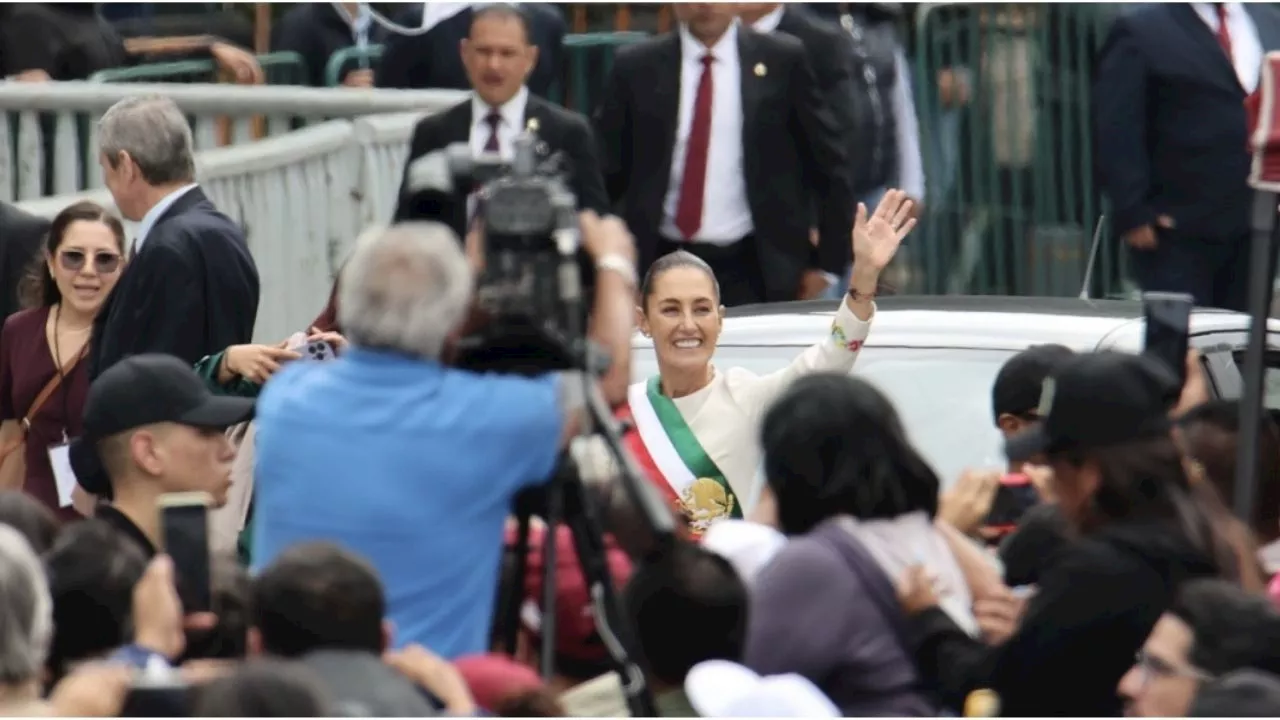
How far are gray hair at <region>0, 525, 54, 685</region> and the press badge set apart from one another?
3244mm

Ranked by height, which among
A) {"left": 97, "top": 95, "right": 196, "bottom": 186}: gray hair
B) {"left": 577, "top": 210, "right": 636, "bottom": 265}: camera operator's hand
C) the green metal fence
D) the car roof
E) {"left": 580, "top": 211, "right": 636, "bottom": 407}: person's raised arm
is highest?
the green metal fence

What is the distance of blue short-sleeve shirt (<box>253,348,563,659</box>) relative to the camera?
20.8 feet

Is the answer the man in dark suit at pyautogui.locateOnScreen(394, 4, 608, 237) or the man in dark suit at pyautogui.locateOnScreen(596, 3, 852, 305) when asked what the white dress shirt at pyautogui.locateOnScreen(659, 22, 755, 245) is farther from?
the man in dark suit at pyautogui.locateOnScreen(394, 4, 608, 237)

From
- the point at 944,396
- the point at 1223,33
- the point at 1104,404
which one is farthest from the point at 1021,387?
the point at 1223,33

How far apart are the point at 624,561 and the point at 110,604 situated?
111cm

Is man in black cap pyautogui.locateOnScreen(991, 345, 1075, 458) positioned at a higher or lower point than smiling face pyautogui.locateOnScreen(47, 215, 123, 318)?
lower

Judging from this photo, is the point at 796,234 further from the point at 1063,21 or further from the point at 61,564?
the point at 61,564

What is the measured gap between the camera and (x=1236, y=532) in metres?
6.54

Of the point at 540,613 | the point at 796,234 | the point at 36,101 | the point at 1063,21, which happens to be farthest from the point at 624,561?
the point at 1063,21

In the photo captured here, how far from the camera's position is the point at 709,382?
8695 millimetres

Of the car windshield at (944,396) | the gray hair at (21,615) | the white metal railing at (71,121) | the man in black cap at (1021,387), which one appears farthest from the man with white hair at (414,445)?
the white metal railing at (71,121)

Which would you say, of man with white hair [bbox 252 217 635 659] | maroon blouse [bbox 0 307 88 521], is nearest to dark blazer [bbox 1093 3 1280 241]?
maroon blouse [bbox 0 307 88 521]

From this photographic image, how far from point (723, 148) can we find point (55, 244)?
2593 millimetres

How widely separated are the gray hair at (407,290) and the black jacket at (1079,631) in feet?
3.52
